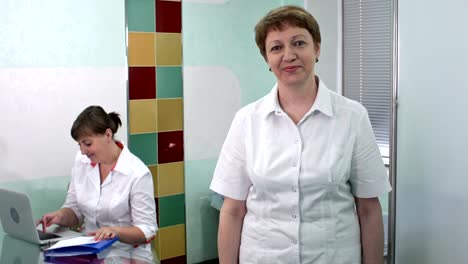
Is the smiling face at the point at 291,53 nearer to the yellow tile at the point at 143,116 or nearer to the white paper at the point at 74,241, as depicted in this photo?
the white paper at the point at 74,241

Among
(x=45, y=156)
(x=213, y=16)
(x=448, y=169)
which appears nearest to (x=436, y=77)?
(x=448, y=169)

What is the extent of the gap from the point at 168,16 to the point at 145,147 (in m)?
0.87

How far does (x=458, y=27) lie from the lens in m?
2.46

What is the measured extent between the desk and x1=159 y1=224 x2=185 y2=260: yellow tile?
63.3 inches

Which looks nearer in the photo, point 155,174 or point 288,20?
point 288,20

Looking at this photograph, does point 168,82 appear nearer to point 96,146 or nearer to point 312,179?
point 96,146

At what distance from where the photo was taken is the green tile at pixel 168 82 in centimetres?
380

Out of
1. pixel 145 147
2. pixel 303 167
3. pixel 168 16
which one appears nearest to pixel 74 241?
pixel 303 167

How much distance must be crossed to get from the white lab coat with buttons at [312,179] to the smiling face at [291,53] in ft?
0.35

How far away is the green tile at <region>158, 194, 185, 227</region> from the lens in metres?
3.92

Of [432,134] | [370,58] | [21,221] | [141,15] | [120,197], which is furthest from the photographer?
[370,58]

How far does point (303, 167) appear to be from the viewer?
72.1 inches

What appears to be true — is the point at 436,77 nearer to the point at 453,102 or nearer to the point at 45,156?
the point at 453,102

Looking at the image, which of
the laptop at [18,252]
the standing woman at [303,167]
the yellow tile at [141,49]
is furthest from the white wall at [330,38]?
the laptop at [18,252]
